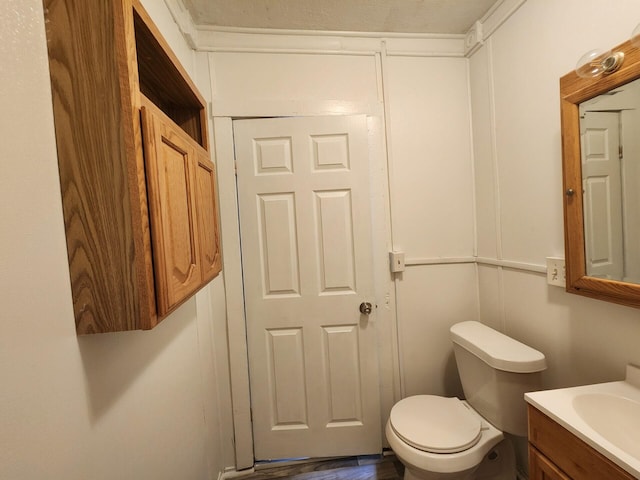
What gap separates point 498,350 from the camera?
3.93ft

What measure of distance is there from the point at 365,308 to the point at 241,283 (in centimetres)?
71

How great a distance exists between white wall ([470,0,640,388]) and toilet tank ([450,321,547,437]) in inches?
6.6

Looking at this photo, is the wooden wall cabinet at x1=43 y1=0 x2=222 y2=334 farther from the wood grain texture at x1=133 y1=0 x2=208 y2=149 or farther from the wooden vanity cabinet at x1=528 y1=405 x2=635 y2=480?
the wooden vanity cabinet at x1=528 y1=405 x2=635 y2=480

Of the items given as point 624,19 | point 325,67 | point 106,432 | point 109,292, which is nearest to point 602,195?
point 624,19

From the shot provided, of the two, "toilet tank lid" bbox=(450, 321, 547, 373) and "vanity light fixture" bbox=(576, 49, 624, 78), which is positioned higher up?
"vanity light fixture" bbox=(576, 49, 624, 78)

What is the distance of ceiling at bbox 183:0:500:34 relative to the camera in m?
1.35

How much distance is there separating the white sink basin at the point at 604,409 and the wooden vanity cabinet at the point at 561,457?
34 millimetres

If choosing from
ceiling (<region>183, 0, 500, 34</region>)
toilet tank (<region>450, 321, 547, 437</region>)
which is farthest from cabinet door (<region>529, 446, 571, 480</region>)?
ceiling (<region>183, 0, 500, 34</region>)

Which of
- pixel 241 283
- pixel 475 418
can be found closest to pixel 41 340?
pixel 241 283

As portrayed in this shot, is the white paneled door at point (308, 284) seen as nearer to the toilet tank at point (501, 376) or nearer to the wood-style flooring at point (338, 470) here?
the wood-style flooring at point (338, 470)

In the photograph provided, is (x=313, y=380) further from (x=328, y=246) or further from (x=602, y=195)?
(x=602, y=195)

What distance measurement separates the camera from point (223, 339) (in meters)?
1.54

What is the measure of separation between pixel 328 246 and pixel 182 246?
0.92m

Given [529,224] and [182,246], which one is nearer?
[182,246]
